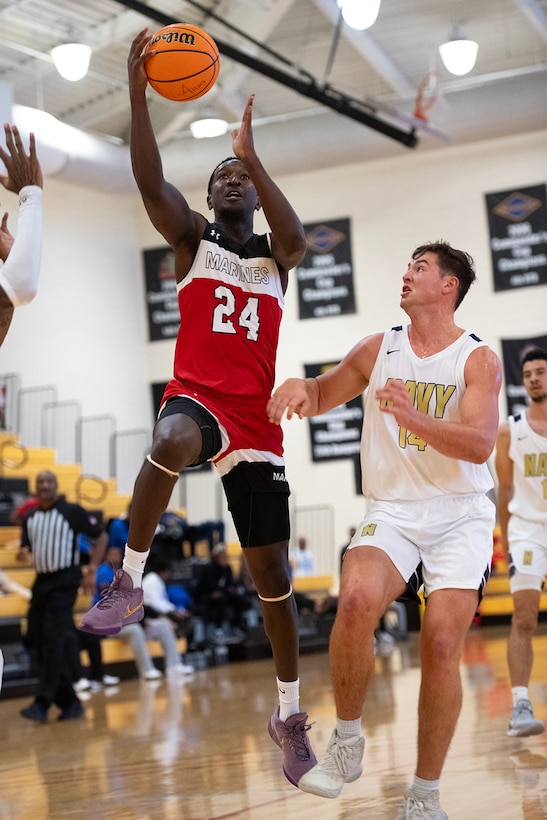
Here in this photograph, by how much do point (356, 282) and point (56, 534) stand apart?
12.6m

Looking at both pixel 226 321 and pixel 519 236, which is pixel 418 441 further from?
pixel 519 236

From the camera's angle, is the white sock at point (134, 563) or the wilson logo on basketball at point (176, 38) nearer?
the white sock at point (134, 563)

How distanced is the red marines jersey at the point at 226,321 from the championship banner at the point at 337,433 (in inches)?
599

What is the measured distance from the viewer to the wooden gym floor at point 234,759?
441 centimetres

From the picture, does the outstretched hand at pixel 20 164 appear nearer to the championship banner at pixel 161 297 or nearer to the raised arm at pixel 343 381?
the raised arm at pixel 343 381

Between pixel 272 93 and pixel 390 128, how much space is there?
3561 mm

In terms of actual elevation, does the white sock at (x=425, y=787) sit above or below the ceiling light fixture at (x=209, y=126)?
below

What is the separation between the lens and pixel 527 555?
6.47 m

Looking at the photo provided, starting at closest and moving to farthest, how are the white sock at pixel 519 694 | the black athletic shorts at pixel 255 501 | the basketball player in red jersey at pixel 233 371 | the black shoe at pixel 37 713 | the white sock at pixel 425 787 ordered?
the white sock at pixel 425 787, the basketball player in red jersey at pixel 233 371, the black athletic shorts at pixel 255 501, the white sock at pixel 519 694, the black shoe at pixel 37 713

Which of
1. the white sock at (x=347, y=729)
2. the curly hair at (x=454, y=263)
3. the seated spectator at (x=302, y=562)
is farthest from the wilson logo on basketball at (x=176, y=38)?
the seated spectator at (x=302, y=562)

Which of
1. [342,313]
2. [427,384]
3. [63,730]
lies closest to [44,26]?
[342,313]

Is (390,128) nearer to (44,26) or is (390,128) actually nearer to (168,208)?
(44,26)

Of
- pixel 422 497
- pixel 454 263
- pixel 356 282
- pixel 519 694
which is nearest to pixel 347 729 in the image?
pixel 422 497

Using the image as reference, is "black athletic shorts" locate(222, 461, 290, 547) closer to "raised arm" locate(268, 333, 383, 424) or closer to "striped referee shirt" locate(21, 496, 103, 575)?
"raised arm" locate(268, 333, 383, 424)
